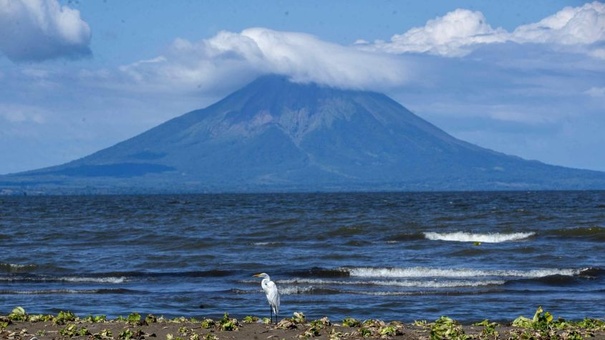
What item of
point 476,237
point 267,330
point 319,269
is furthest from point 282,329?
point 476,237

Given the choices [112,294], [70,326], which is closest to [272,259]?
[112,294]

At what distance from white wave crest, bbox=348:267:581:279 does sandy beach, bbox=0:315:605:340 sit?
13.4 metres

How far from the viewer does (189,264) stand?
35.7m

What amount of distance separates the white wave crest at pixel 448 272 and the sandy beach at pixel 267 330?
43.9ft

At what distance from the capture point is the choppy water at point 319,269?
77.6 ft

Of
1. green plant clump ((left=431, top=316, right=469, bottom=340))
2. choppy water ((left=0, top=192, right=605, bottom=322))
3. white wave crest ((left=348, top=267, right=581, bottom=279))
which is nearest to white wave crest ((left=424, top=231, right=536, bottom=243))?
choppy water ((left=0, top=192, right=605, bottom=322))

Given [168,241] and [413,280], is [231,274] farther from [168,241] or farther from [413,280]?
[168,241]

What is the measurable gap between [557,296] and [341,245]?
17.6 metres

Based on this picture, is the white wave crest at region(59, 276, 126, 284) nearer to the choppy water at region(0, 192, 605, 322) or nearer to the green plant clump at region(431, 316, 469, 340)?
the choppy water at region(0, 192, 605, 322)

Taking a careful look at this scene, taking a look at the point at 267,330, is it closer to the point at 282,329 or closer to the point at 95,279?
the point at 282,329

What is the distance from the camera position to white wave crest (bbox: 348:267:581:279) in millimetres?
30344

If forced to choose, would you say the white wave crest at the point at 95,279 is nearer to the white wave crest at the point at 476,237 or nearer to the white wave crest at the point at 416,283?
the white wave crest at the point at 416,283

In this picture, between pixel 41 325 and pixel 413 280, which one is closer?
pixel 41 325

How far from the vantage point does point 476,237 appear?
1858 inches
